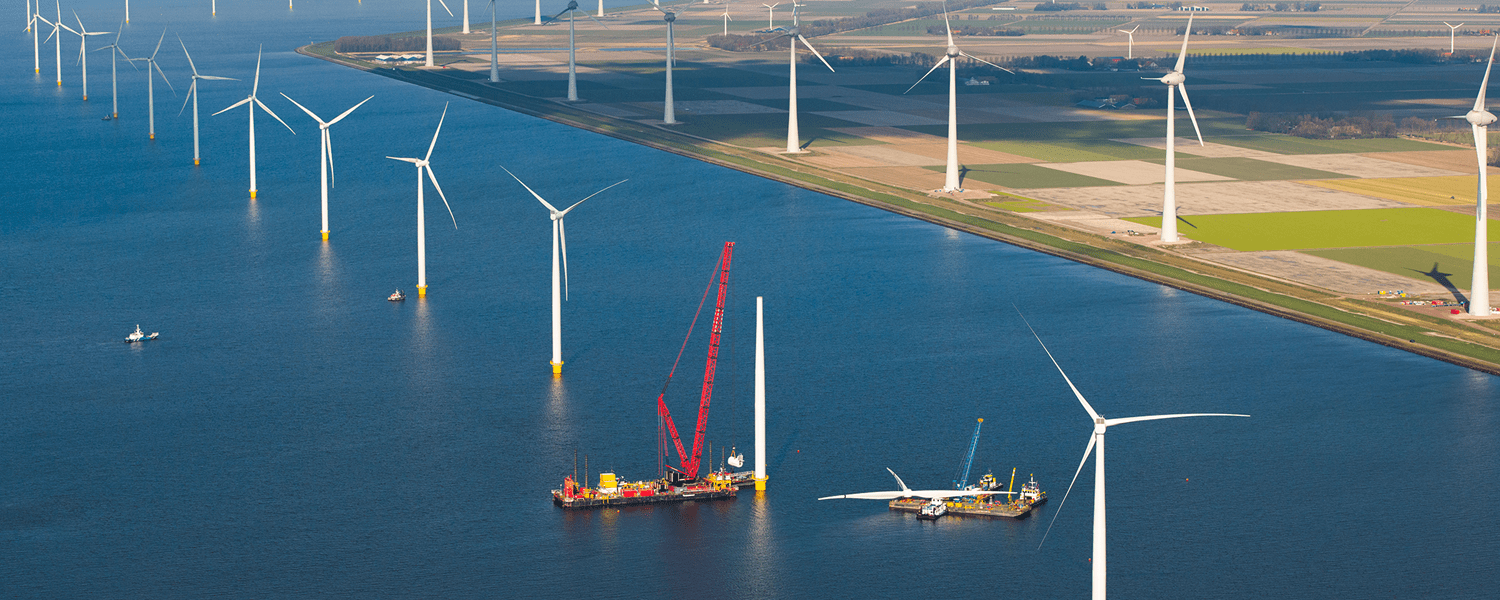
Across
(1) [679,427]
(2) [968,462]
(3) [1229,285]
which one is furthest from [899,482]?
(3) [1229,285]

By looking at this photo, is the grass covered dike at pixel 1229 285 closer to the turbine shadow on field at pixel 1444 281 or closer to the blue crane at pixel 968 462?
the turbine shadow on field at pixel 1444 281

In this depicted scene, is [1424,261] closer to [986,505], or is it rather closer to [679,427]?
[986,505]

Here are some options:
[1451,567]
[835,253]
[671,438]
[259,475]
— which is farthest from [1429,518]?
[835,253]

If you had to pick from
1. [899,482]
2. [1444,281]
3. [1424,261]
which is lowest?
[899,482]

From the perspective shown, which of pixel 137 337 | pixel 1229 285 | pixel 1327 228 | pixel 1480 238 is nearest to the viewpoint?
pixel 137 337

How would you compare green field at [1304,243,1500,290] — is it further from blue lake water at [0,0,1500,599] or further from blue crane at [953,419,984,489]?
blue crane at [953,419,984,489]

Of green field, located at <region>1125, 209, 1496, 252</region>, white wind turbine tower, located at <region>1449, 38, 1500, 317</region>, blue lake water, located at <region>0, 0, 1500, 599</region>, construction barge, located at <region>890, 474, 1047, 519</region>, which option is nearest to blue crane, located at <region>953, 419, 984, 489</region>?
blue lake water, located at <region>0, 0, 1500, 599</region>
